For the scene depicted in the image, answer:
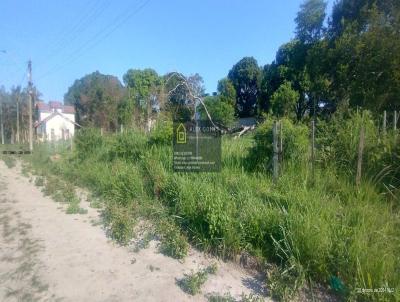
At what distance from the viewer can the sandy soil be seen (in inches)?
121

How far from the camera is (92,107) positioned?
3928 cm

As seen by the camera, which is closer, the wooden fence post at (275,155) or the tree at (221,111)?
the wooden fence post at (275,155)

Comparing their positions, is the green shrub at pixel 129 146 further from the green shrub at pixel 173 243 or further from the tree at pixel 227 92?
the tree at pixel 227 92

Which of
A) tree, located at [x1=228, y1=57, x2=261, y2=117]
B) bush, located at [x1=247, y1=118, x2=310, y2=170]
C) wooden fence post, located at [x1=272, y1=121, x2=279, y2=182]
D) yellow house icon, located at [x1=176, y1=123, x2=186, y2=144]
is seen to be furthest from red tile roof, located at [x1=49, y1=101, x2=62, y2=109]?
wooden fence post, located at [x1=272, y1=121, x2=279, y2=182]

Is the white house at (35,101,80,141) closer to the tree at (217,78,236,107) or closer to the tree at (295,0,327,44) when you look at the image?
the tree at (217,78,236,107)

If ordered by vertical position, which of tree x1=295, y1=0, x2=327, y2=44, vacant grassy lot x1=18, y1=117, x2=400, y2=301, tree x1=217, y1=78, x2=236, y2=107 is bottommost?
vacant grassy lot x1=18, y1=117, x2=400, y2=301

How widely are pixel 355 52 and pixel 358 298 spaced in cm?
1779

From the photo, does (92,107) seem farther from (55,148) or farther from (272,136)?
(272,136)

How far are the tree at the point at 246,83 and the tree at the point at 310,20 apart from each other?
10.1 m

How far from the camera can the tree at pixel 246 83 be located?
3516 centimetres

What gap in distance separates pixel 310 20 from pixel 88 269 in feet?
86.8

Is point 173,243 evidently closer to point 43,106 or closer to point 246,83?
point 246,83

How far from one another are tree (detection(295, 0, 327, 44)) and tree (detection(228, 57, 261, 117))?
1009 cm

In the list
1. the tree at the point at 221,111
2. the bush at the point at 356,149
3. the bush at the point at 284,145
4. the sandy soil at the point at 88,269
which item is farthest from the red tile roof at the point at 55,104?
the bush at the point at 356,149
